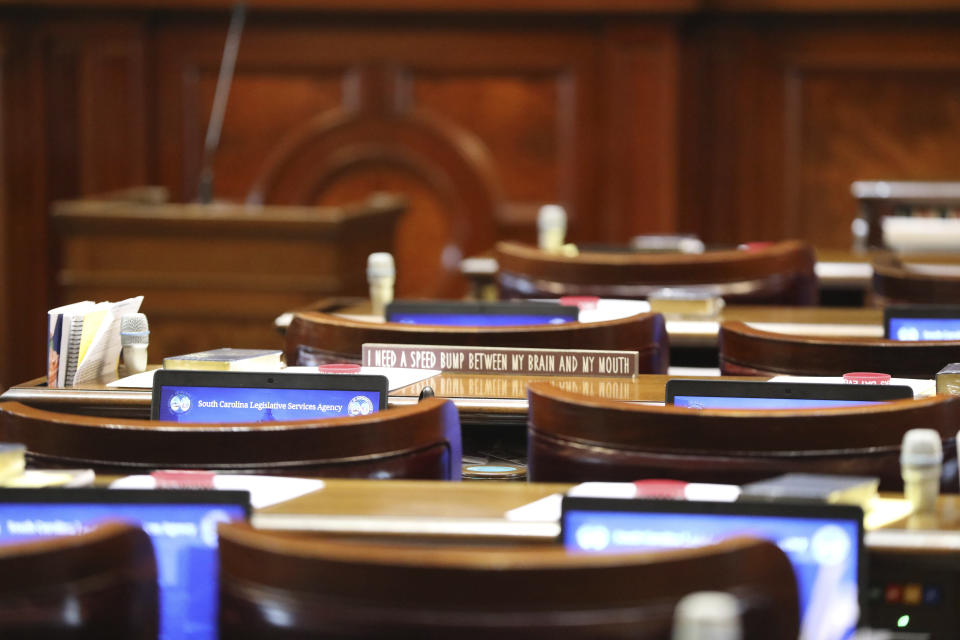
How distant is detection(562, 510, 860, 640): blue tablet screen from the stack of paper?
5.06 feet

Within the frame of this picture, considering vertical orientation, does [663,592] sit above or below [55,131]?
below

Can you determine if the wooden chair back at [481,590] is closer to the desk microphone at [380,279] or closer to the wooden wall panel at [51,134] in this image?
the desk microphone at [380,279]

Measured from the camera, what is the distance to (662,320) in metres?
3.00

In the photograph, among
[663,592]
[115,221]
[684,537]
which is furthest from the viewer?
[115,221]

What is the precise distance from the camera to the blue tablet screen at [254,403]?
2277 millimetres

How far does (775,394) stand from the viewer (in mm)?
2152

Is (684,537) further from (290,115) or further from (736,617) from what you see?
(290,115)

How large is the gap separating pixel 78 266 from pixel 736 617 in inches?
199

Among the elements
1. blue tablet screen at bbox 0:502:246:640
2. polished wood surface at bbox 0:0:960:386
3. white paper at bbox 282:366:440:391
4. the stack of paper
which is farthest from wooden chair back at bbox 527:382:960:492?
polished wood surface at bbox 0:0:960:386

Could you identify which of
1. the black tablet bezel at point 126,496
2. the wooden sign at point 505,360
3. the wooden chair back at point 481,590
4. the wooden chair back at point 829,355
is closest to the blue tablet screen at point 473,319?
the wooden sign at point 505,360

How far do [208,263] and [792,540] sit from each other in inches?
185

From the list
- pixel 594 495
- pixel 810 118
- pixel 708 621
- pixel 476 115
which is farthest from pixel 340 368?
pixel 810 118

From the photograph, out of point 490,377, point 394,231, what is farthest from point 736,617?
point 394,231

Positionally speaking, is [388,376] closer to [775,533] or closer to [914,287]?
[775,533]
